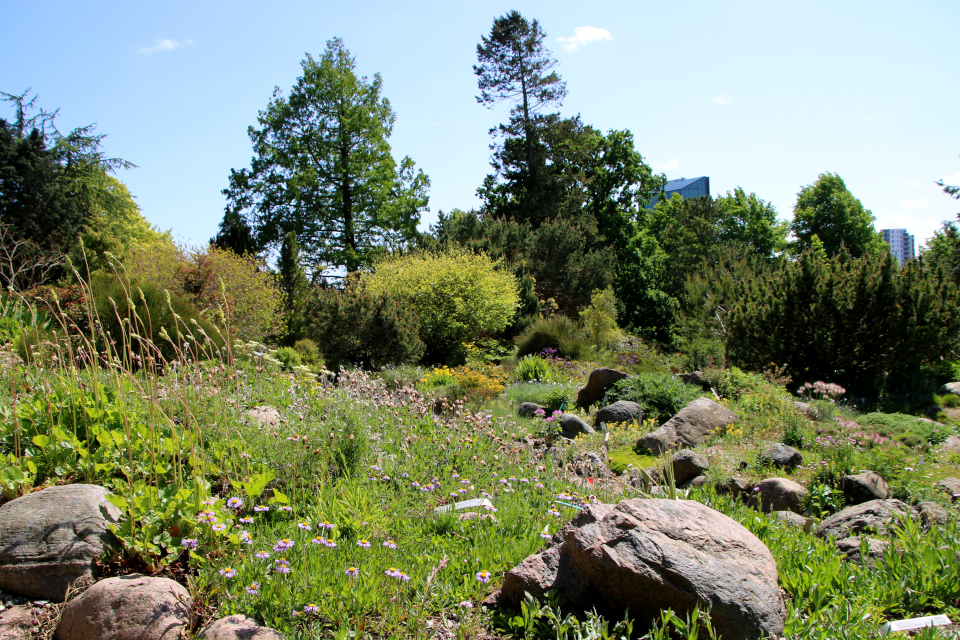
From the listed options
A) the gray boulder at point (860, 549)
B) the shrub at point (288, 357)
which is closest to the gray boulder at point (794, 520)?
the gray boulder at point (860, 549)

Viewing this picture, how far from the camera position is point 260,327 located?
13.3 meters

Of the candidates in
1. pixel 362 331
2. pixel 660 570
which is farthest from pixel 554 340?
pixel 660 570

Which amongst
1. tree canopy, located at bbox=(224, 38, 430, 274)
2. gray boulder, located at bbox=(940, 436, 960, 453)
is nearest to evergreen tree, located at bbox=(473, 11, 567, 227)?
tree canopy, located at bbox=(224, 38, 430, 274)

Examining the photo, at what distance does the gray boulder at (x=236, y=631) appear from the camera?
223 centimetres

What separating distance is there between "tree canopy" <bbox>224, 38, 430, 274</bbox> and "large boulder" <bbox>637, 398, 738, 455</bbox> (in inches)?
765

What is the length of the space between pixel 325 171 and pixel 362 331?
46.5 ft

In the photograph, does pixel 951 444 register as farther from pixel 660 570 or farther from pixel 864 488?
pixel 660 570

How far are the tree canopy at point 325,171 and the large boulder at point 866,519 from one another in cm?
2290

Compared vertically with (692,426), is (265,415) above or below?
above

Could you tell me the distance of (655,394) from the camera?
9.82 meters

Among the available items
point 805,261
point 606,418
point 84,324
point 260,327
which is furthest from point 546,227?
point 84,324

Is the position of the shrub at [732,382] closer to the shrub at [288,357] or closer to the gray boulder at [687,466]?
the gray boulder at [687,466]

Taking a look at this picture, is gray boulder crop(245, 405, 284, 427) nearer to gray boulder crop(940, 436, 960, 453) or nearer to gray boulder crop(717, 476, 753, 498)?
gray boulder crop(717, 476, 753, 498)

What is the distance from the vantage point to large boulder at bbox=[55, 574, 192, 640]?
2297mm
